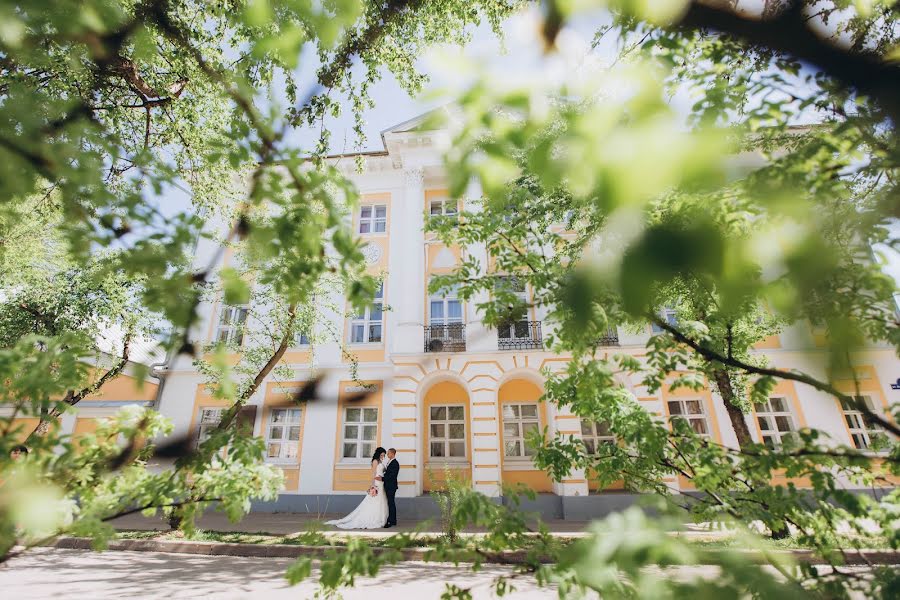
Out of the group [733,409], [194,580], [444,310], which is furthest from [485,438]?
[194,580]

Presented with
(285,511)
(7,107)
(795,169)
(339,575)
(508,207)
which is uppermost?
(508,207)

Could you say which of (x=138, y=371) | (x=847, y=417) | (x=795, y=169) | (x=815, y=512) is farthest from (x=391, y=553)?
(x=847, y=417)

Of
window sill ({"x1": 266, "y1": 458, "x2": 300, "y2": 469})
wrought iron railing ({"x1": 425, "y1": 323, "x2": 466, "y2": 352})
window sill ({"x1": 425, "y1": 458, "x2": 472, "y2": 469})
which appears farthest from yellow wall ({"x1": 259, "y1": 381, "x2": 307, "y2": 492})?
wrought iron railing ({"x1": 425, "y1": 323, "x2": 466, "y2": 352})

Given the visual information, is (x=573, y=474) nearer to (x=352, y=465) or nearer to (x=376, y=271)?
(x=352, y=465)

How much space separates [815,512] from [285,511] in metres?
13.0

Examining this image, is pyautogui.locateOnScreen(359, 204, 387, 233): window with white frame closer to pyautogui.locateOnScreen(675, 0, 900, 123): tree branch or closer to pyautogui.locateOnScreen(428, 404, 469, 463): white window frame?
pyautogui.locateOnScreen(428, 404, 469, 463): white window frame

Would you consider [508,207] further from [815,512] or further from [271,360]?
[271,360]

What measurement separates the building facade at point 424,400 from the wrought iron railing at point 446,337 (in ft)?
0.11

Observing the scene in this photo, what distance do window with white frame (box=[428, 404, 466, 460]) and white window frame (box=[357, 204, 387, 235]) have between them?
22.0 ft

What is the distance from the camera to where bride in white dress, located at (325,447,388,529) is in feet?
32.2

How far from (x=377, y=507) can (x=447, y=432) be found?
4.02 m

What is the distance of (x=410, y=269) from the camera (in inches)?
537

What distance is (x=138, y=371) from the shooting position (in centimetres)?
159

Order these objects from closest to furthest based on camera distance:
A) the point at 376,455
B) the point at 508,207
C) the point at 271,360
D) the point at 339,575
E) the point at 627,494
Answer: the point at 339,575, the point at 508,207, the point at 271,360, the point at 376,455, the point at 627,494
